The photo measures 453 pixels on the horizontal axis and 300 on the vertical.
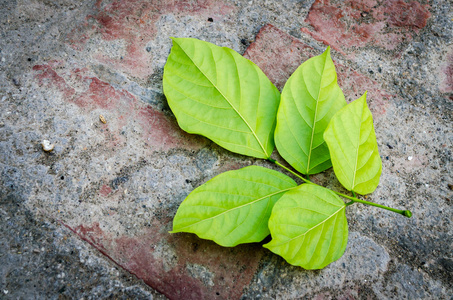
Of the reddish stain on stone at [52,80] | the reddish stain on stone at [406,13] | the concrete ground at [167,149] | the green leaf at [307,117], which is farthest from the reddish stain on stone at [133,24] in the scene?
the reddish stain on stone at [406,13]

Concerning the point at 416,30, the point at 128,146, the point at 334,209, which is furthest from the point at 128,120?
the point at 416,30

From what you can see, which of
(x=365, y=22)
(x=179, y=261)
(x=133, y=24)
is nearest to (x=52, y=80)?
(x=133, y=24)

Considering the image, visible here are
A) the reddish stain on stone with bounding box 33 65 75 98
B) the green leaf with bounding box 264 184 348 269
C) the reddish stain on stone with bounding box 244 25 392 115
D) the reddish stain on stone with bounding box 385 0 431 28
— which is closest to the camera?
→ the green leaf with bounding box 264 184 348 269

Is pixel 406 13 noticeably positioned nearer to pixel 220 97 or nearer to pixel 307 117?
pixel 307 117

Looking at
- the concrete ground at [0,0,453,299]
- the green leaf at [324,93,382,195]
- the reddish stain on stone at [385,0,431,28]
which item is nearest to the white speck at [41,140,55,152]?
the concrete ground at [0,0,453,299]

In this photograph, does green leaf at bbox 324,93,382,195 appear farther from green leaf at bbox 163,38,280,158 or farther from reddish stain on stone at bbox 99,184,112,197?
reddish stain on stone at bbox 99,184,112,197

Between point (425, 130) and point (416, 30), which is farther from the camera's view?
point (416, 30)

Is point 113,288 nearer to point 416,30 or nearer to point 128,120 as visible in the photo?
point 128,120
